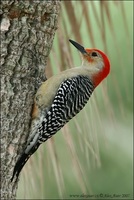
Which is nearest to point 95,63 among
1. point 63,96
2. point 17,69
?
point 63,96

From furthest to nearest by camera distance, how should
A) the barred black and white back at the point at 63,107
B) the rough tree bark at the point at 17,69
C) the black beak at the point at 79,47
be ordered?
the black beak at the point at 79,47 < the barred black and white back at the point at 63,107 < the rough tree bark at the point at 17,69

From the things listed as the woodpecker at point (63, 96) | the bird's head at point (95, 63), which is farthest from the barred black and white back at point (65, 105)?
the bird's head at point (95, 63)

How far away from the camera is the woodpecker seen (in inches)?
159

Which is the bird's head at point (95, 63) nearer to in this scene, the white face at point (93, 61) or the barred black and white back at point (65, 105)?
the white face at point (93, 61)

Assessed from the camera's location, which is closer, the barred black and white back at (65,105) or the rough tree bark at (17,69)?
the rough tree bark at (17,69)

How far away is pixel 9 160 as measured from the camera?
12.0 feet

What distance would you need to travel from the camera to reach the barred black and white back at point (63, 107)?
13.7 ft

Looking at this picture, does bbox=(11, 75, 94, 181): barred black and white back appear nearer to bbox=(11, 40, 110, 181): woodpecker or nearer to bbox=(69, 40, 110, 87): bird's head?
bbox=(11, 40, 110, 181): woodpecker

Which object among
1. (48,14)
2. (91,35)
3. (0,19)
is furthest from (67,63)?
(0,19)

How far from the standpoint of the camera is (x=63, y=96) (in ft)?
14.5

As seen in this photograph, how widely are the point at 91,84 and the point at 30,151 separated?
102 centimetres

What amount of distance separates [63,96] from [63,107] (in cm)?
11

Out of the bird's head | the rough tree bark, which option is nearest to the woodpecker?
the bird's head

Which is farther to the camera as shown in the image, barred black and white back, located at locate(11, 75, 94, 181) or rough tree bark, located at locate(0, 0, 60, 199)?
barred black and white back, located at locate(11, 75, 94, 181)
